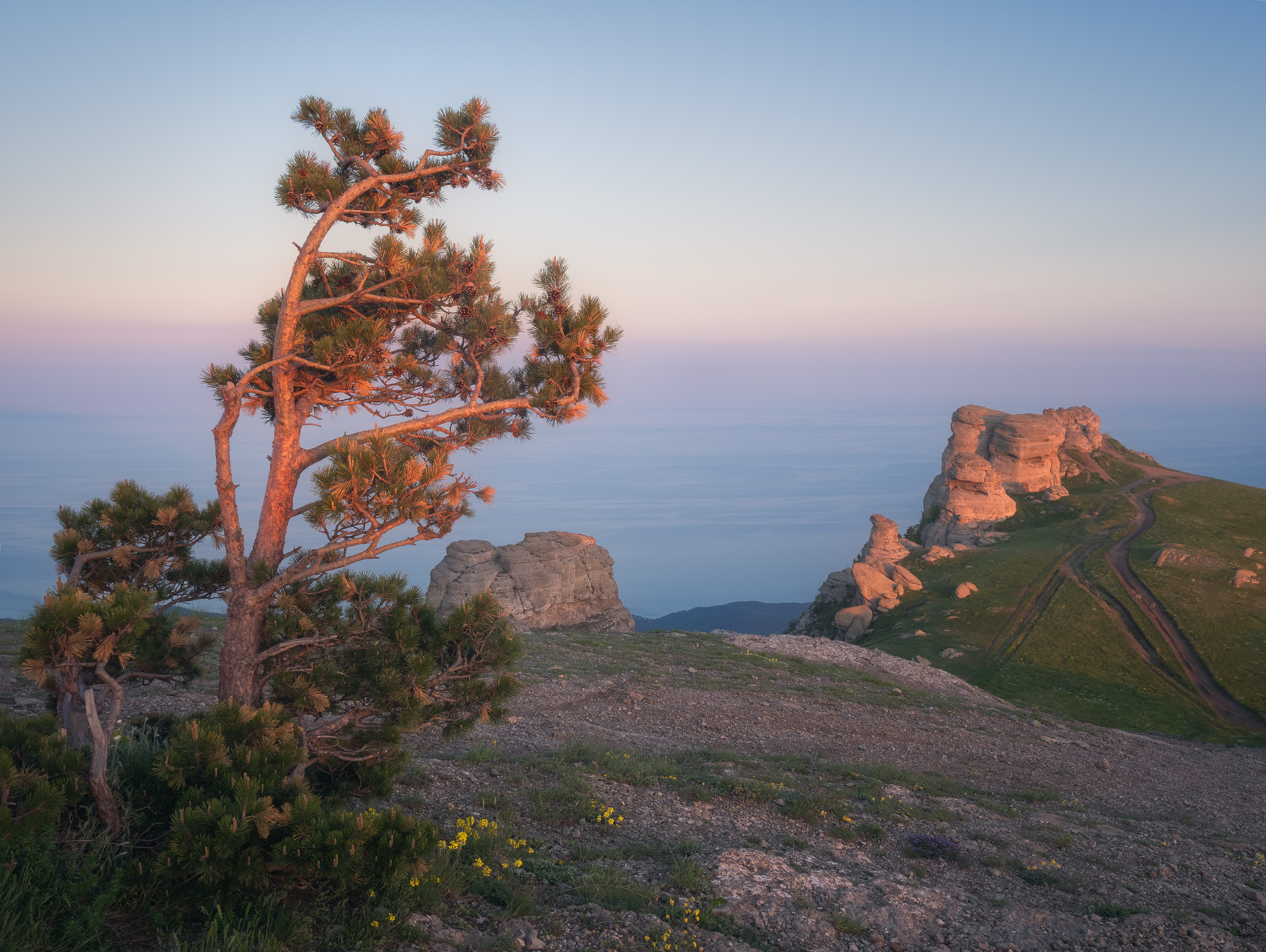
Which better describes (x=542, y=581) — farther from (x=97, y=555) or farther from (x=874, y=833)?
(x=97, y=555)

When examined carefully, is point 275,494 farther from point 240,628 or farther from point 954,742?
point 954,742

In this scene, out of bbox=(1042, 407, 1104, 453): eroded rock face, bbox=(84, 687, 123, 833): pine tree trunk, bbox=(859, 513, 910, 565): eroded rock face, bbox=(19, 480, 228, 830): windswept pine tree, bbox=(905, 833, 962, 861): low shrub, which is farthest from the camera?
bbox=(1042, 407, 1104, 453): eroded rock face

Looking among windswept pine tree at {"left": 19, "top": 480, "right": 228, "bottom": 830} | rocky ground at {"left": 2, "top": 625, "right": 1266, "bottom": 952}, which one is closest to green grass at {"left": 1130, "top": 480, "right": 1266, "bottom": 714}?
rocky ground at {"left": 2, "top": 625, "right": 1266, "bottom": 952}

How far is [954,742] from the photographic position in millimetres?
20359

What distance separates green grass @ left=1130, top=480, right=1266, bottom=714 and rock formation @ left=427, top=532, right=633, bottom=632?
33197 millimetres

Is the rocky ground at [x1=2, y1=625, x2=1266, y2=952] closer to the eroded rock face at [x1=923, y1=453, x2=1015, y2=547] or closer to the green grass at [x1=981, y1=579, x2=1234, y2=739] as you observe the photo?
the green grass at [x1=981, y1=579, x2=1234, y2=739]

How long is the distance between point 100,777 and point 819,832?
9.16 m

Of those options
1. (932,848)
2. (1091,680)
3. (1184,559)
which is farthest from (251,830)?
(1184,559)

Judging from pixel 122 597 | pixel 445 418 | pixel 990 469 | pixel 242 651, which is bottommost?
pixel 990 469

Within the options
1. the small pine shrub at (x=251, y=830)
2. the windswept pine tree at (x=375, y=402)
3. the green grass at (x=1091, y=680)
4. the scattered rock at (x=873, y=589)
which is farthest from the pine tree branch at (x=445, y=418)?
the scattered rock at (x=873, y=589)

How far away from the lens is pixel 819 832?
34.8 ft

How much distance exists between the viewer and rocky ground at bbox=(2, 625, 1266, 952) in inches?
292

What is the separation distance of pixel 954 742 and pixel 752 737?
6.62m

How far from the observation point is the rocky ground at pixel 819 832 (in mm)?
7414
